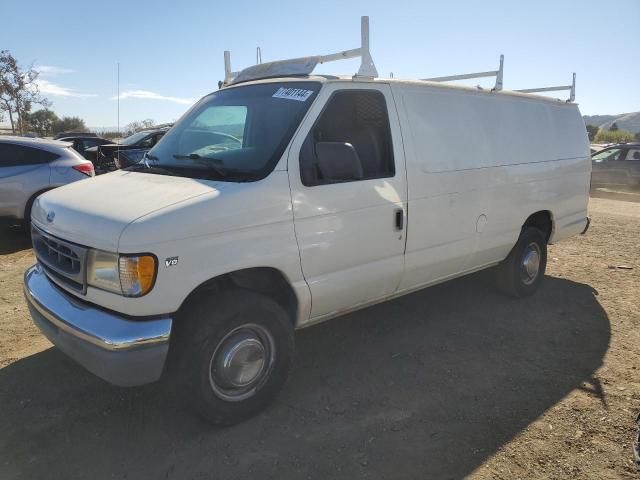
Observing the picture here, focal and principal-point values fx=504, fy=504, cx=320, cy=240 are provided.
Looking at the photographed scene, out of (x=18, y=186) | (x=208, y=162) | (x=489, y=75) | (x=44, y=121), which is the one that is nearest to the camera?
(x=208, y=162)

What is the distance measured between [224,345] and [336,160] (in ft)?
4.36

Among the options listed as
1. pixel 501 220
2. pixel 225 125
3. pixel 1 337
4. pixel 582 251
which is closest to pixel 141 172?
pixel 225 125

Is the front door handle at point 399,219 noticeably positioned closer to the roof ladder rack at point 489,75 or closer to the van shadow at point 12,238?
the roof ladder rack at point 489,75

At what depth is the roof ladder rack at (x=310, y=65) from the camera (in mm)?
3586

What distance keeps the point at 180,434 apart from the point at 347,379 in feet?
4.20

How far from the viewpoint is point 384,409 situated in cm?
340

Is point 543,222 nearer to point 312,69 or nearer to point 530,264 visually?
point 530,264

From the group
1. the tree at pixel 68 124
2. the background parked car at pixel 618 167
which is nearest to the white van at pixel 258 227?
the background parked car at pixel 618 167

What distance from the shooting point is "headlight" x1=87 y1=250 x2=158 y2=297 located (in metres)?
2.62

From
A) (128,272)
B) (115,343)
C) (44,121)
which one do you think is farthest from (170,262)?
(44,121)

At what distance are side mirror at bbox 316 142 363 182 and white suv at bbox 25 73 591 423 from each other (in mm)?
11

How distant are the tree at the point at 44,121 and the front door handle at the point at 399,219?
1523 inches

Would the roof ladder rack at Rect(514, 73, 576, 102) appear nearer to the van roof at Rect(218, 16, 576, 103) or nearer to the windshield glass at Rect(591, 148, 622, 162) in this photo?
the van roof at Rect(218, 16, 576, 103)

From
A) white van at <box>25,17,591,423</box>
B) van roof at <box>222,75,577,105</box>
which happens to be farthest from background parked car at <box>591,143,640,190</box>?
white van at <box>25,17,591,423</box>
